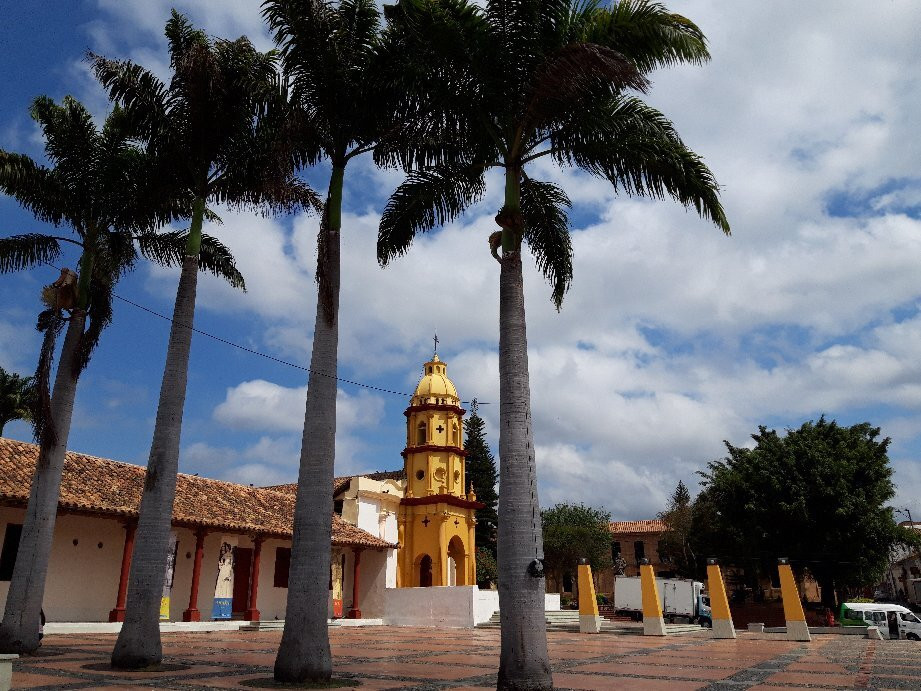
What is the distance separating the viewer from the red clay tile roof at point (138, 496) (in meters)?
17.4

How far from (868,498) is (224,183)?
106ft

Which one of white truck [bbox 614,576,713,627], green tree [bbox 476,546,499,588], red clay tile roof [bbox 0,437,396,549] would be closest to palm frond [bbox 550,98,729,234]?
red clay tile roof [bbox 0,437,396,549]

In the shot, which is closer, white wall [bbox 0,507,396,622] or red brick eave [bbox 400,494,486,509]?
white wall [bbox 0,507,396,622]

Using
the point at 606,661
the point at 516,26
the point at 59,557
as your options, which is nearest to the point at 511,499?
the point at 516,26

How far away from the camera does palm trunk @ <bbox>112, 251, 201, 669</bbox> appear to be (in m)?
10.3

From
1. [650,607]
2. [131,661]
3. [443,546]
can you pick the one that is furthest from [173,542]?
[650,607]

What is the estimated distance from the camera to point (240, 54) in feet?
39.0

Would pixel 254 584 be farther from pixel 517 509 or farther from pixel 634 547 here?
pixel 634 547

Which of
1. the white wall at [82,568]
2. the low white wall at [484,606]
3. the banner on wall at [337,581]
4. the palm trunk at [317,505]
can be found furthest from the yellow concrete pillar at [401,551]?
the palm trunk at [317,505]

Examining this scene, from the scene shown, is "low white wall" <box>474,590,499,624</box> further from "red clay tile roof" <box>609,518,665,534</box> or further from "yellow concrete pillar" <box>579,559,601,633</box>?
"red clay tile roof" <box>609,518,665,534</box>

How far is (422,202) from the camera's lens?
11156 millimetres

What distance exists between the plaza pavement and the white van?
8.92m

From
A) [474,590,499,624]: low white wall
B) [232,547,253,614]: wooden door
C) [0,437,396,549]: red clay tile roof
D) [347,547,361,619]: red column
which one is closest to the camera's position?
[0,437,396,549]: red clay tile roof

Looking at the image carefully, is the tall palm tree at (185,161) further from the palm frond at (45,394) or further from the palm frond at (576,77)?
the palm frond at (576,77)
